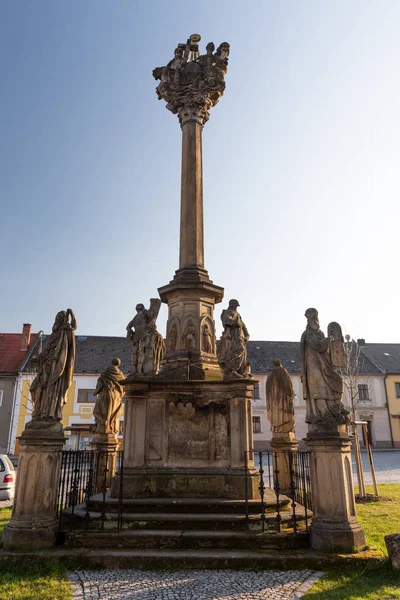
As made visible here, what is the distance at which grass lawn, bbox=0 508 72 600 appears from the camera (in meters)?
4.81

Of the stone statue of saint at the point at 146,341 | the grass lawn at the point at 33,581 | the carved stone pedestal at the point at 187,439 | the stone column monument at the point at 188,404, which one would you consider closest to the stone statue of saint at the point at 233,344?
the stone column monument at the point at 188,404

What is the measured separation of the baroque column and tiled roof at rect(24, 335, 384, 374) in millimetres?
30001

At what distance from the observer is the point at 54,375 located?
7.22 metres

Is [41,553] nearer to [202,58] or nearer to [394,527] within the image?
[394,527]

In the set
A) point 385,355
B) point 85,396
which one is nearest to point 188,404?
point 85,396

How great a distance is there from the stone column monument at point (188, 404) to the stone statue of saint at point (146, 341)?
0.02m

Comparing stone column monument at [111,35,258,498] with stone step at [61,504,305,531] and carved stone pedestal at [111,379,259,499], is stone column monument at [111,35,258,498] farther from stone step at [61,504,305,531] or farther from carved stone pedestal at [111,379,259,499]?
stone step at [61,504,305,531]

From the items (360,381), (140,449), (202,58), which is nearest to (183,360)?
(140,449)

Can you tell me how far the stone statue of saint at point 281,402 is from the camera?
34.5 ft

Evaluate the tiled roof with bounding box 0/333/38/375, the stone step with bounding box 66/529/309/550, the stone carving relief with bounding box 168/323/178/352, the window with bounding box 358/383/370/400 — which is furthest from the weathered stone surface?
the window with bounding box 358/383/370/400

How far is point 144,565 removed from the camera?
5.75 metres

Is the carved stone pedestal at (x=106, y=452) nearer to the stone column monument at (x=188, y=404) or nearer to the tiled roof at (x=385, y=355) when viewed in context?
the stone column monument at (x=188, y=404)

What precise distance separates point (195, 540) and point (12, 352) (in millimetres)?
36232

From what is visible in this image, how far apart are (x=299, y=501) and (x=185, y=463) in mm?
3194
